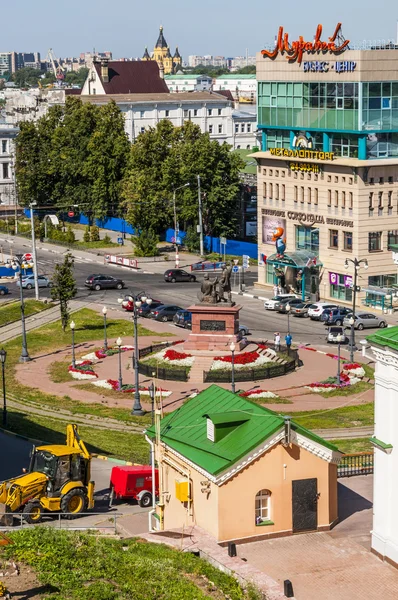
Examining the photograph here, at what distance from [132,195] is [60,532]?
282ft

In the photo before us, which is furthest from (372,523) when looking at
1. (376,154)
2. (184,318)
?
(376,154)

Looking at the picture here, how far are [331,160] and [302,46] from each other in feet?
29.8

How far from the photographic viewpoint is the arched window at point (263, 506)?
3328 cm

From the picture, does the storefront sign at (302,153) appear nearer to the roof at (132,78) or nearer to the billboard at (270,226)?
the billboard at (270,226)

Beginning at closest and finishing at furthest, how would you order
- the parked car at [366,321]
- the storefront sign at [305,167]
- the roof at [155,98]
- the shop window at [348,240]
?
the parked car at [366,321] → the shop window at [348,240] → the storefront sign at [305,167] → the roof at [155,98]

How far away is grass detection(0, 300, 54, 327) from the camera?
82606 millimetres

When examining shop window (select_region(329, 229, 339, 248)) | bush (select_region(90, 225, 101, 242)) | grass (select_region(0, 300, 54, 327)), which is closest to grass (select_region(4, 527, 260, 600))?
grass (select_region(0, 300, 54, 327))

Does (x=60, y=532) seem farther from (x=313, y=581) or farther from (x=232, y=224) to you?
(x=232, y=224)

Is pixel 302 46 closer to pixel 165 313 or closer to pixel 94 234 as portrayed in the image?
pixel 165 313

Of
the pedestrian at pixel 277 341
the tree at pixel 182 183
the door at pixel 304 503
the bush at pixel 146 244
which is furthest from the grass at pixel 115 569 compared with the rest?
the tree at pixel 182 183

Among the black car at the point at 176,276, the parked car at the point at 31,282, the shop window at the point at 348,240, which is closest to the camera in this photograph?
the shop window at the point at 348,240

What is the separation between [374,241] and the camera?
86.5 metres

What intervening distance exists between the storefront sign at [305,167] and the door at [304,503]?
187 feet

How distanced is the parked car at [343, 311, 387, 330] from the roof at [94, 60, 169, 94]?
4374 inches
